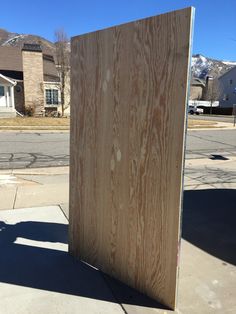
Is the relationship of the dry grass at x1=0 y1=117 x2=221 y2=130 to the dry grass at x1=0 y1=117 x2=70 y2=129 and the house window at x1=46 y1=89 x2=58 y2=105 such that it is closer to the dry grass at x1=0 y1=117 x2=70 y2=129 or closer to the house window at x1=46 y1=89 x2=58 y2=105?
the dry grass at x1=0 y1=117 x2=70 y2=129

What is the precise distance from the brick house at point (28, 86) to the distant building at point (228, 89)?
41.7 meters

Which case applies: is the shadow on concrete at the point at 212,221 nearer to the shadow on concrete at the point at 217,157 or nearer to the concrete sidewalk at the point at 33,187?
the concrete sidewalk at the point at 33,187

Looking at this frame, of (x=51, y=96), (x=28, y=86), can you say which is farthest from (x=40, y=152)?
(x=51, y=96)

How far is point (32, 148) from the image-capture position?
11086 mm

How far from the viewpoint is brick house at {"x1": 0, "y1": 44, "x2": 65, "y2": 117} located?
26.8 metres

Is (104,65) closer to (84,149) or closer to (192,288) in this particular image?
(84,149)

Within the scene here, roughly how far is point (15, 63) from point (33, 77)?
416 cm

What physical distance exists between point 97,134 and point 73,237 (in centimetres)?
118

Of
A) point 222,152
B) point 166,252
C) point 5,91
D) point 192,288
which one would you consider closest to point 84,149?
point 166,252

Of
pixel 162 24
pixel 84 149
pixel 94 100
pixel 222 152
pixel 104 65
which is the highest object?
pixel 162 24

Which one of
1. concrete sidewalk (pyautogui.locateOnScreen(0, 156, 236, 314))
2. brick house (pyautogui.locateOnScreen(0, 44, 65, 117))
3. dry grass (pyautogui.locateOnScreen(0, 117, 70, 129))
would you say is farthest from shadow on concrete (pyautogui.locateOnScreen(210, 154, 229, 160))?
brick house (pyautogui.locateOnScreen(0, 44, 65, 117))

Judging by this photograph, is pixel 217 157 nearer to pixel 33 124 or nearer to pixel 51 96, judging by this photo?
pixel 33 124

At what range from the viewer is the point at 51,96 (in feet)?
99.1

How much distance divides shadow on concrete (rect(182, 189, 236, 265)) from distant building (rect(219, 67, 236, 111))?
195ft
